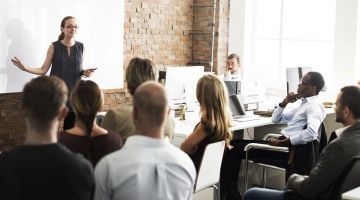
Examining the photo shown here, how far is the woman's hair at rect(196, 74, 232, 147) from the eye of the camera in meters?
3.71

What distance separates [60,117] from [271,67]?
6284mm

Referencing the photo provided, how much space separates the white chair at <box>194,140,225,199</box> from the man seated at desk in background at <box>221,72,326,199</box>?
3.16 feet

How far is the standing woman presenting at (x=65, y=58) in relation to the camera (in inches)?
211

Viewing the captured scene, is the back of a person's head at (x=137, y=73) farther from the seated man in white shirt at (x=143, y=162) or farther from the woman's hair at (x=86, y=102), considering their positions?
the seated man in white shirt at (x=143, y=162)

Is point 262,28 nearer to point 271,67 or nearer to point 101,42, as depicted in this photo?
point 271,67

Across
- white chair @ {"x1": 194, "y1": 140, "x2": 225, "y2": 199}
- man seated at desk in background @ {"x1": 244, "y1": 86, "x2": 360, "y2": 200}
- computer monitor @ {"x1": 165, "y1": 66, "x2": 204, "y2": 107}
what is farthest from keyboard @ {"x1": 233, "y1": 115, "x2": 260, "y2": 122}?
man seated at desk in background @ {"x1": 244, "y1": 86, "x2": 360, "y2": 200}

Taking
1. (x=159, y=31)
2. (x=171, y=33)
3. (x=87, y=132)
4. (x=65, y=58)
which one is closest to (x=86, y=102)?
(x=87, y=132)

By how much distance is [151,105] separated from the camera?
2.16 m

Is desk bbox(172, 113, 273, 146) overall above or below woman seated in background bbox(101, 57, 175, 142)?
below

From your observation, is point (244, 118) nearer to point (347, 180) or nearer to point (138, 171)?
point (347, 180)

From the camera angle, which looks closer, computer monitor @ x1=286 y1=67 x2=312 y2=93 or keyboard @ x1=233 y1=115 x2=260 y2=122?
keyboard @ x1=233 y1=115 x2=260 y2=122

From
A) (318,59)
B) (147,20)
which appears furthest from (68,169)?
(318,59)

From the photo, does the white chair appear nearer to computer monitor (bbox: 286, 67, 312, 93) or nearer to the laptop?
the laptop

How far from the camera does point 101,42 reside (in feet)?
21.6
